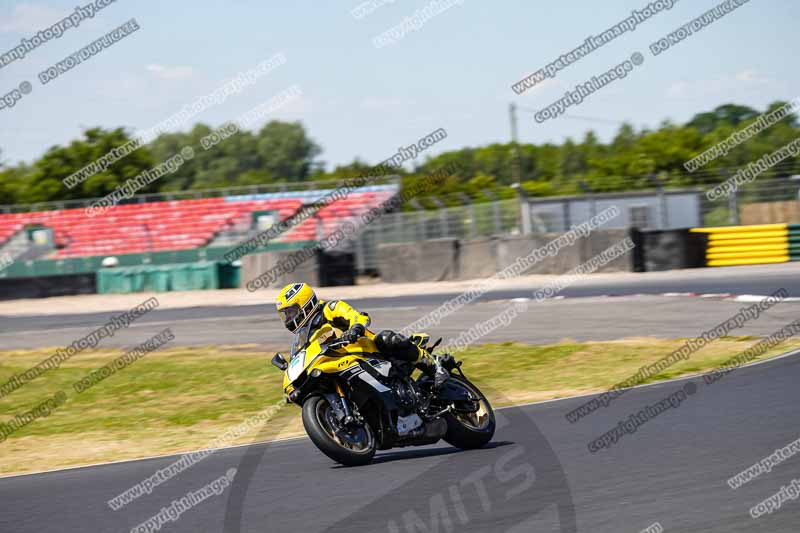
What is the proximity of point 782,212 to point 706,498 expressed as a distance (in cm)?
2403

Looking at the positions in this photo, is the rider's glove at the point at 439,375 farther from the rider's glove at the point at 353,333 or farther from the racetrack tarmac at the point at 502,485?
the rider's glove at the point at 353,333

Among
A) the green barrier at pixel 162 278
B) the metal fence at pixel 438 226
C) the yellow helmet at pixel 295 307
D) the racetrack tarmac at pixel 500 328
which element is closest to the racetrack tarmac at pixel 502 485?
the yellow helmet at pixel 295 307

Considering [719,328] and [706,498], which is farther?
[719,328]

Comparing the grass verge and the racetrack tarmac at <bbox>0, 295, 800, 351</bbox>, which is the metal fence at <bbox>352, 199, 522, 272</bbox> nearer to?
the racetrack tarmac at <bbox>0, 295, 800, 351</bbox>

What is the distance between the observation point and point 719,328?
1547 cm

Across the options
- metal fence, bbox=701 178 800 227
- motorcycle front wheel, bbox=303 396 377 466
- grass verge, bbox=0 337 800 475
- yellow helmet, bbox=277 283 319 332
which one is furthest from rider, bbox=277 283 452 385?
metal fence, bbox=701 178 800 227

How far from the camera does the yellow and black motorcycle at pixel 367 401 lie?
765 centimetres

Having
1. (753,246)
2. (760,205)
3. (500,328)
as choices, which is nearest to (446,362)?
(500,328)

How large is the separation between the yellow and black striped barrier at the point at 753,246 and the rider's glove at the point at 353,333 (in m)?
20.6

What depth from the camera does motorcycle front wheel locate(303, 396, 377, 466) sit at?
7488mm

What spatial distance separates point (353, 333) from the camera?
771 centimetres

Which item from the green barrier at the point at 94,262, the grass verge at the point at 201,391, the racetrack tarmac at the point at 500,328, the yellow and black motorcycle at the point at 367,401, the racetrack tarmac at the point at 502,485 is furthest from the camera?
the green barrier at the point at 94,262

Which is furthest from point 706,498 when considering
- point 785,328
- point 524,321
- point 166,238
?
point 166,238

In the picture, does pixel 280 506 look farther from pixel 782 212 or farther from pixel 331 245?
pixel 331 245
